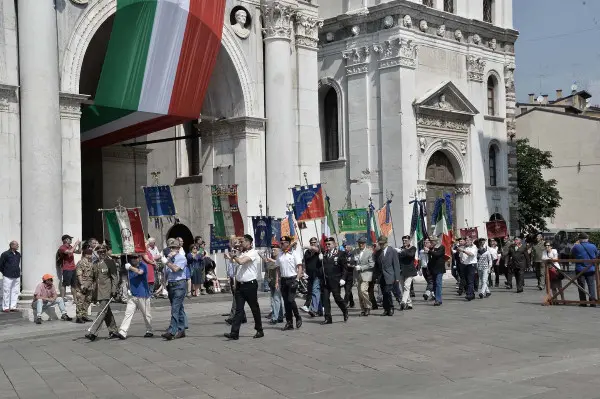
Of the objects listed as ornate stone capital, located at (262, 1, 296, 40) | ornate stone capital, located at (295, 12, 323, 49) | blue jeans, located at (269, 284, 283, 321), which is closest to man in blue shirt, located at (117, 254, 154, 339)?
blue jeans, located at (269, 284, 283, 321)

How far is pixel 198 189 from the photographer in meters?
30.5

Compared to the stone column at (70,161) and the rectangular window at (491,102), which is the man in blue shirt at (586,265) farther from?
the rectangular window at (491,102)

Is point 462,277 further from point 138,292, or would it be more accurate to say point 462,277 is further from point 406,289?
point 138,292

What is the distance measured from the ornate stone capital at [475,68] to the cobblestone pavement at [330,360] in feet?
68.9

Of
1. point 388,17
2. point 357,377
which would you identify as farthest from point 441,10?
point 357,377

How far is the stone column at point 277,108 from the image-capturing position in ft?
89.2

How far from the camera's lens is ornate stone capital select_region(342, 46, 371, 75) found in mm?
35656

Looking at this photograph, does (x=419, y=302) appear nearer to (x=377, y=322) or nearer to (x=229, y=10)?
(x=377, y=322)

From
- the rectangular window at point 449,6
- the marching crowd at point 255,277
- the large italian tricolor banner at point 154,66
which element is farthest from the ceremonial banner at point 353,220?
the rectangular window at point 449,6

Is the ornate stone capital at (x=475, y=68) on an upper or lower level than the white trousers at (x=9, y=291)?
upper

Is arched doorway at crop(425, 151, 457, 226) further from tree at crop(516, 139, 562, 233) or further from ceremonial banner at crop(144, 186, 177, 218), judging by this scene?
ceremonial banner at crop(144, 186, 177, 218)

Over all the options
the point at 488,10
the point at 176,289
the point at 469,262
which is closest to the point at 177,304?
the point at 176,289

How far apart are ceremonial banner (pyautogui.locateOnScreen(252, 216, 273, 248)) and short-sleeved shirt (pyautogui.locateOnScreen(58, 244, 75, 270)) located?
4.65 m

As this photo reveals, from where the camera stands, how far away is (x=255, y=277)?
50.7 ft
